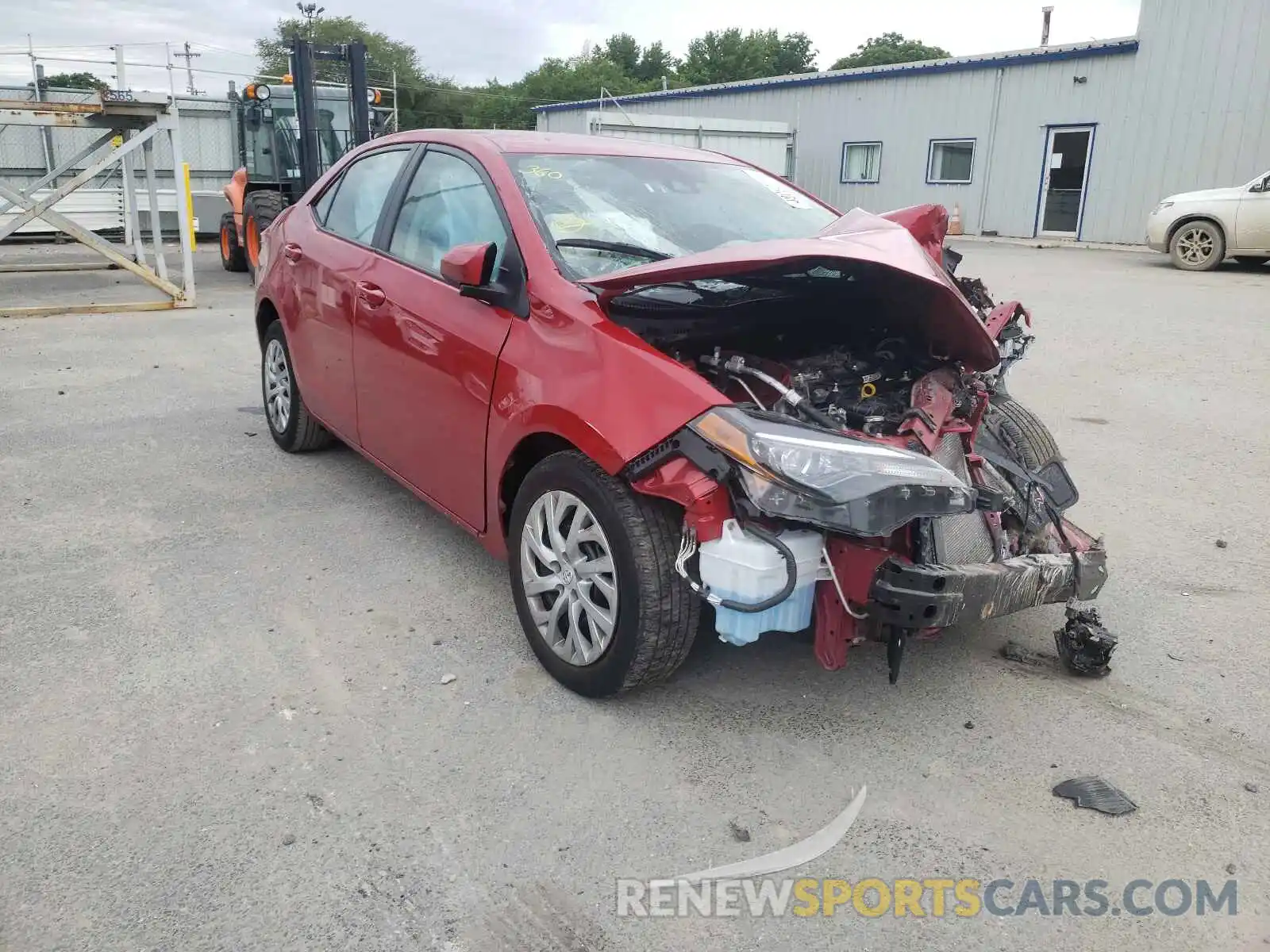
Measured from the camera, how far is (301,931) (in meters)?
2.23

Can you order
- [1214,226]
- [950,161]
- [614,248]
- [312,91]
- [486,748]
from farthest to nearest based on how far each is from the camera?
[950,161] → [1214,226] → [312,91] → [614,248] → [486,748]

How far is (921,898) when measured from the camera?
238 centimetres

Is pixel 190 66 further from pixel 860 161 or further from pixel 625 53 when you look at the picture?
pixel 625 53

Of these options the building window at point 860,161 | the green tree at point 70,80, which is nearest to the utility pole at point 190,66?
the green tree at point 70,80

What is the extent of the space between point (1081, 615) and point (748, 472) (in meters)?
1.57

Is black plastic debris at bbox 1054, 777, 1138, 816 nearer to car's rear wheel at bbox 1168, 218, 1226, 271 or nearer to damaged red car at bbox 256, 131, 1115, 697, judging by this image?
damaged red car at bbox 256, 131, 1115, 697

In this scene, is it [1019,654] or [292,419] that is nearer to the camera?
[1019,654]

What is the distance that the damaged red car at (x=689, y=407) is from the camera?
2.66 meters

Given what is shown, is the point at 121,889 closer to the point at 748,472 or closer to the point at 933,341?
the point at 748,472

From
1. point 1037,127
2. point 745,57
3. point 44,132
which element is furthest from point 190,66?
point 745,57

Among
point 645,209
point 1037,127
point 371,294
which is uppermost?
point 1037,127

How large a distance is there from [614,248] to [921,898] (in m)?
2.24

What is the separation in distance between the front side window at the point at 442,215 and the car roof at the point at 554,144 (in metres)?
0.12

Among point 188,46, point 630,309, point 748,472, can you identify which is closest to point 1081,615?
point 748,472
